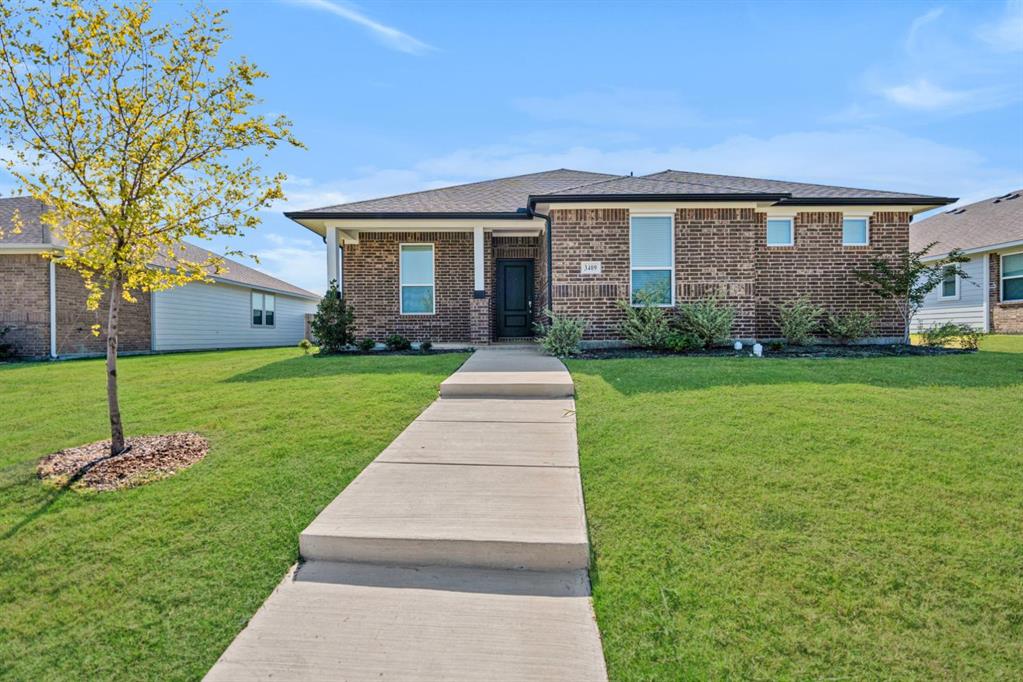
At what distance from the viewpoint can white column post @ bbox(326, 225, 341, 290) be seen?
11.1m

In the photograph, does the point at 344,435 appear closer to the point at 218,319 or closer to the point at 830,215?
the point at 830,215

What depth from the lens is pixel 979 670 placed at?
6.64 ft

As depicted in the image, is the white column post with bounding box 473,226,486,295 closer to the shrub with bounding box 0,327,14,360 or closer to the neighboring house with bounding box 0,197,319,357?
the neighboring house with bounding box 0,197,319,357

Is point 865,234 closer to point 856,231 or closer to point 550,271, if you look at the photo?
point 856,231

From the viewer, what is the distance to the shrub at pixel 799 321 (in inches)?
399

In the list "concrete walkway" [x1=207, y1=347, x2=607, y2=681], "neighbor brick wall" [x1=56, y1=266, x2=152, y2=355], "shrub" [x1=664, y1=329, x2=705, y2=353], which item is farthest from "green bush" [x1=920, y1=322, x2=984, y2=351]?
"neighbor brick wall" [x1=56, y1=266, x2=152, y2=355]

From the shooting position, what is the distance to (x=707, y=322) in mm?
9438

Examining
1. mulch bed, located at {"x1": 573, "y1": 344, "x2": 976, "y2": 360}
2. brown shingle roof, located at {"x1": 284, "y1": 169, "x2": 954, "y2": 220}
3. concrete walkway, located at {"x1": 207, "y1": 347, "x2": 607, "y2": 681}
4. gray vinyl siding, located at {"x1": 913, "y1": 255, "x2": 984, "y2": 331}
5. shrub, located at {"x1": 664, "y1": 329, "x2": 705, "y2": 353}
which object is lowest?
concrete walkway, located at {"x1": 207, "y1": 347, "x2": 607, "y2": 681}

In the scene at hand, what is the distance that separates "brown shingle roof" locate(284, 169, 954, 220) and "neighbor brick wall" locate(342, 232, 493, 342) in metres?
0.84

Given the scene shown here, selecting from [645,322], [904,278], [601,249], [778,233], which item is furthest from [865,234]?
[601,249]


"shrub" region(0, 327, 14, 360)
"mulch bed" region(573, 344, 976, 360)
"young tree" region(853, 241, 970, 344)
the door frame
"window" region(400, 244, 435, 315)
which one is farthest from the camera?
"shrub" region(0, 327, 14, 360)

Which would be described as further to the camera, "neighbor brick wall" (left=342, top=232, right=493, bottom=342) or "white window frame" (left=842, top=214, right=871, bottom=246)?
"neighbor brick wall" (left=342, top=232, right=493, bottom=342)

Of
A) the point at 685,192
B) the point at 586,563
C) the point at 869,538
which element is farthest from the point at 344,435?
the point at 685,192

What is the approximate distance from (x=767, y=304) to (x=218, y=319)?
18915 millimetres
